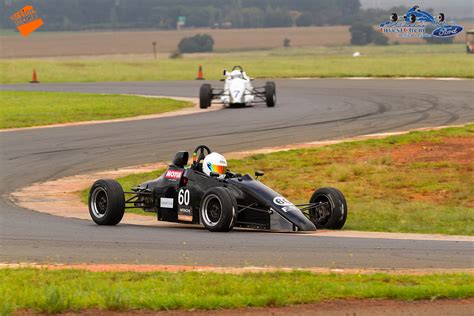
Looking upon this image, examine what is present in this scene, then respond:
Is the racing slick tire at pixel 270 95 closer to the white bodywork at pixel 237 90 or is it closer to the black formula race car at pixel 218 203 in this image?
the white bodywork at pixel 237 90

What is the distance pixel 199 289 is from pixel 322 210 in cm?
576

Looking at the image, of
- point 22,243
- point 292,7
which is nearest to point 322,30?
point 292,7

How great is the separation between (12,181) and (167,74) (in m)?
55.6

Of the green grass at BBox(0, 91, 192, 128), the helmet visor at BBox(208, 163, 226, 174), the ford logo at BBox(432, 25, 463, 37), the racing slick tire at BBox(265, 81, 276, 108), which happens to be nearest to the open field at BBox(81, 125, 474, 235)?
the helmet visor at BBox(208, 163, 226, 174)

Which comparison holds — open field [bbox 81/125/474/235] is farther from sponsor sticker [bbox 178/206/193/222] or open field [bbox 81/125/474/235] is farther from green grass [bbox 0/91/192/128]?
green grass [bbox 0/91/192/128]

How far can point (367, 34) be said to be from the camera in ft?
487

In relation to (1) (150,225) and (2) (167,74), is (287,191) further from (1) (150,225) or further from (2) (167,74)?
(2) (167,74)

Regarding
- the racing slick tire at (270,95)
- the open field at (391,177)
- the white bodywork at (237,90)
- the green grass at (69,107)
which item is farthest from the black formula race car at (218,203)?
the racing slick tire at (270,95)

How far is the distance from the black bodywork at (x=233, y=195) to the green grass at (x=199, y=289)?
390cm

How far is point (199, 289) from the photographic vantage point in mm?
10023

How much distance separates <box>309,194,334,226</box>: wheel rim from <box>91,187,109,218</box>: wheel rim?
10.2 feet

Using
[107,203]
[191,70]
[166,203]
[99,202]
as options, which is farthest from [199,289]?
[191,70]

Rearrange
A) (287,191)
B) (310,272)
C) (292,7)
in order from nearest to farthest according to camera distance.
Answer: (310,272) < (287,191) < (292,7)

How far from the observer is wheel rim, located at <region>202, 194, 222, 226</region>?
14.8 m
